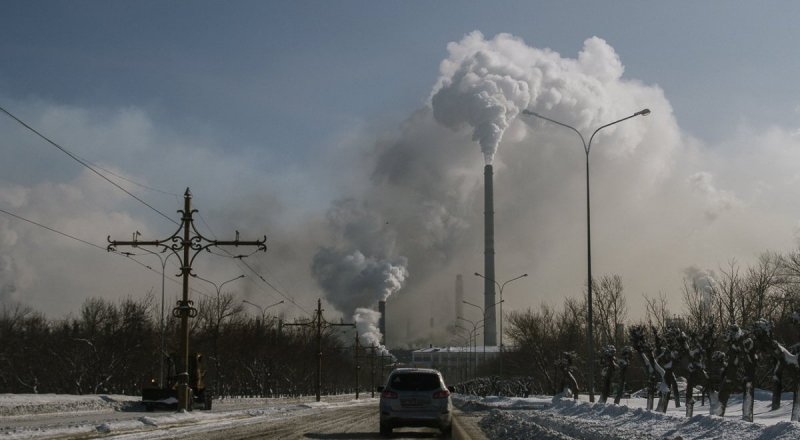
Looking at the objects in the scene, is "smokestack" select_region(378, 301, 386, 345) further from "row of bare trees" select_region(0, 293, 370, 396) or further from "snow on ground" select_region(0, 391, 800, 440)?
"snow on ground" select_region(0, 391, 800, 440)

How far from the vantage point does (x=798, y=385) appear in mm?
23297

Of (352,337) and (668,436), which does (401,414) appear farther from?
(352,337)

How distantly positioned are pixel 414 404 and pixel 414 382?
68cm

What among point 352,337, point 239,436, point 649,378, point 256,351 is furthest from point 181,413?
point 352,337

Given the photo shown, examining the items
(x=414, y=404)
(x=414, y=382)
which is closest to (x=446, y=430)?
(x=414, y=404)

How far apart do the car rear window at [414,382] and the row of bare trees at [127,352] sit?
53460 mm

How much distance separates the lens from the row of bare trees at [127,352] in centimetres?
8900

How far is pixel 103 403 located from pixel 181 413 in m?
9.88

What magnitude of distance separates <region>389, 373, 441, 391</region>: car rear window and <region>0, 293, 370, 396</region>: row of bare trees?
175 feet

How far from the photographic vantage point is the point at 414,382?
22750mm

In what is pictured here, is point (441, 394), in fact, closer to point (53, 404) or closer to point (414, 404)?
point (414, 404)

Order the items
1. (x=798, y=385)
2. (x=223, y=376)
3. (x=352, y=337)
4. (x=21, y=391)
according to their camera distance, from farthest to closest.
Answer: (x=352, y=337), (x=223, y=376), (x=21, y=391), (x=798, y=385)

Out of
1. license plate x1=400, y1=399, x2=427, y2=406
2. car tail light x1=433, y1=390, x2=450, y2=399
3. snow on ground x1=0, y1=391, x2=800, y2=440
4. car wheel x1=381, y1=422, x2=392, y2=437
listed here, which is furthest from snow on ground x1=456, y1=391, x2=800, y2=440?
car wheel x1=381, y1=422, x2=392, y2=437

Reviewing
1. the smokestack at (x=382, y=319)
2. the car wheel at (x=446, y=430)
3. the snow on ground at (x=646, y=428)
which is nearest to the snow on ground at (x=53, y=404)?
the snow on ground at (x=646, y=428)
